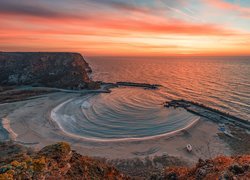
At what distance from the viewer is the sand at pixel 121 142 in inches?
1271

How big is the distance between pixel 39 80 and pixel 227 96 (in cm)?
7530

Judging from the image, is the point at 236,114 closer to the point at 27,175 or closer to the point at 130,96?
the point at 130,96

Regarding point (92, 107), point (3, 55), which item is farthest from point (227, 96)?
point (3, 55)

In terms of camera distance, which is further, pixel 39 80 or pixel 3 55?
pixel 3 55

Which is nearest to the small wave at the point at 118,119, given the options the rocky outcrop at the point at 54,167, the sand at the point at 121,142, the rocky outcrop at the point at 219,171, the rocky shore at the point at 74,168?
the sand at the point at 121,142

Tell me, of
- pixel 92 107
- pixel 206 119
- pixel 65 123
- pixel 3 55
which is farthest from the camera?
pixel 3 55

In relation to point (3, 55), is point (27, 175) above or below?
below

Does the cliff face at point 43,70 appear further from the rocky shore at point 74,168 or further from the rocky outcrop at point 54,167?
the rocky shore at point 74,168

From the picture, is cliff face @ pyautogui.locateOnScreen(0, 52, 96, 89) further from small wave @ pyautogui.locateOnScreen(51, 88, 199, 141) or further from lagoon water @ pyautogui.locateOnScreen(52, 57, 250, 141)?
small wave @ pyautogui.locateOnScreen(51, 88, 199, 141)

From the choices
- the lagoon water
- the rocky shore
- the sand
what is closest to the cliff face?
the lagoon water

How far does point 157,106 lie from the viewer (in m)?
58.1

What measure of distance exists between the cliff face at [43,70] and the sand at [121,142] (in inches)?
1416

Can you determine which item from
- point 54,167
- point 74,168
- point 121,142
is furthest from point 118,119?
point 54,167

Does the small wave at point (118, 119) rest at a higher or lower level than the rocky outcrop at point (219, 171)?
lower
